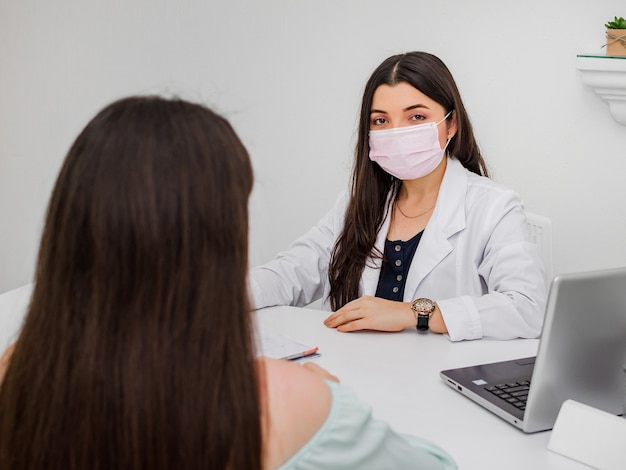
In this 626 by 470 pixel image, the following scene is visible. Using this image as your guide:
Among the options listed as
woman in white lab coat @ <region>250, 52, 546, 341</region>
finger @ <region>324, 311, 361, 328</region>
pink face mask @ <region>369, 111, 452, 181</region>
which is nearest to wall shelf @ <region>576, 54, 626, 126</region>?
woman in white lab coat @ <region>250, 52, 546, 341</region>

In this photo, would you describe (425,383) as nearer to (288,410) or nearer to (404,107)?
(288,410)

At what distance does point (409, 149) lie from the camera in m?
1.96

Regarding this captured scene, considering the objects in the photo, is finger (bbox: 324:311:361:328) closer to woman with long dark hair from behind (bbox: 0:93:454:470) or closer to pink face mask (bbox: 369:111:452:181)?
pink face mask (bbox: 369:111:452:181)

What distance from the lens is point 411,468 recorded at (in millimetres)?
847

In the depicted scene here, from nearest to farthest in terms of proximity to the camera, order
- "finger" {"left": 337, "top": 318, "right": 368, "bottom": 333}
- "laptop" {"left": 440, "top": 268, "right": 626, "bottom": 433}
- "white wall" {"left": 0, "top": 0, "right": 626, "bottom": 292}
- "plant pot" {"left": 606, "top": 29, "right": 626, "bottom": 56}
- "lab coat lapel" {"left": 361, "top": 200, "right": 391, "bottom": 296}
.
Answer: "laptop" {"left": 440, "top": 268, "right": 626, "bottom": 433} → "finger" {"left": 337, "top": 318, "right": 368, "bottom": 333} → "lab coat lapel" {"left": 361, "top": 200, "right": 391, "bottom": 296} → "plant pot" {"left": 606, "top": 29, "right": 626, "bottom": 56} → "white wall" {"left": 0, "top": 0, "right": 626, "bottom": 292}

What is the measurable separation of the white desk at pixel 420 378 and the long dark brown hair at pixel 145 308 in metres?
0.24

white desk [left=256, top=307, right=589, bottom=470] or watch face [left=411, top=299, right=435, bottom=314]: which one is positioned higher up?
watch face [left=411, top=299, right=435, bottom=314]

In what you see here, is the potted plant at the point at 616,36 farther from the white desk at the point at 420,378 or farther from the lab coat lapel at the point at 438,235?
the white desk at the point at 420,378

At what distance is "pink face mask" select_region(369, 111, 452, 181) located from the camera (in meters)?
1.96

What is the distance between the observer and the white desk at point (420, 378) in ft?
3.58

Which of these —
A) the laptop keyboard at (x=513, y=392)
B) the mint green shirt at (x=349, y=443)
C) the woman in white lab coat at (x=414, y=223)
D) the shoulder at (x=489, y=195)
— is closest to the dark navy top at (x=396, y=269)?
the woman in white lab coat at (x=414, y=223)

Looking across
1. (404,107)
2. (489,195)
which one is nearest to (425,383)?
(489,195)

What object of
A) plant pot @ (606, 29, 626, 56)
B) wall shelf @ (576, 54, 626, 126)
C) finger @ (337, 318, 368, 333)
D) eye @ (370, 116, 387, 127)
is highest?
plant pot @ (606, 29, 626, 56)

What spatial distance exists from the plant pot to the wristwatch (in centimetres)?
122
